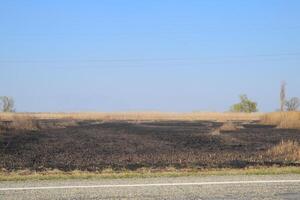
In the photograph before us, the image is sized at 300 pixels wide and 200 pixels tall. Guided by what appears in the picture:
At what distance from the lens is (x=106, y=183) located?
11586 millimetres

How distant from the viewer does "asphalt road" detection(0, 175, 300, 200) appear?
9.74 meters

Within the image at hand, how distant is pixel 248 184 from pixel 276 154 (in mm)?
11840

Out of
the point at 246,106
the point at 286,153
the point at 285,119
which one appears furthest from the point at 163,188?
the point at 246,106

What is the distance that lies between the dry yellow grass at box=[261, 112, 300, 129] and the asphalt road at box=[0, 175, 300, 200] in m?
46.9

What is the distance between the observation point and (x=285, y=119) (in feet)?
196

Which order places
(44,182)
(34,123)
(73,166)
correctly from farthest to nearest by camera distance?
(34,123) → (73,166) → (44,182)

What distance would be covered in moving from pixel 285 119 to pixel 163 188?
51.3m

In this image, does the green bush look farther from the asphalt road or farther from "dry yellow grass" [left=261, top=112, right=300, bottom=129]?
the asphalt road

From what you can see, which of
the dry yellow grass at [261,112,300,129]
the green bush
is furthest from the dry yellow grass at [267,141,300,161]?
the green bush

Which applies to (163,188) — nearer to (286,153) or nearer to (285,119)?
(286,153)

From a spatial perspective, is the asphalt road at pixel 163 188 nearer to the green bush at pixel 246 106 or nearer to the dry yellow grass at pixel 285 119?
the dry yellow grass at pixel 285 119

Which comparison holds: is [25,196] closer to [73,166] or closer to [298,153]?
[73,166]

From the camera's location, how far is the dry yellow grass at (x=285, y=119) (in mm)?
57806

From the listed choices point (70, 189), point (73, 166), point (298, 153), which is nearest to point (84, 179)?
point (70, 189)
